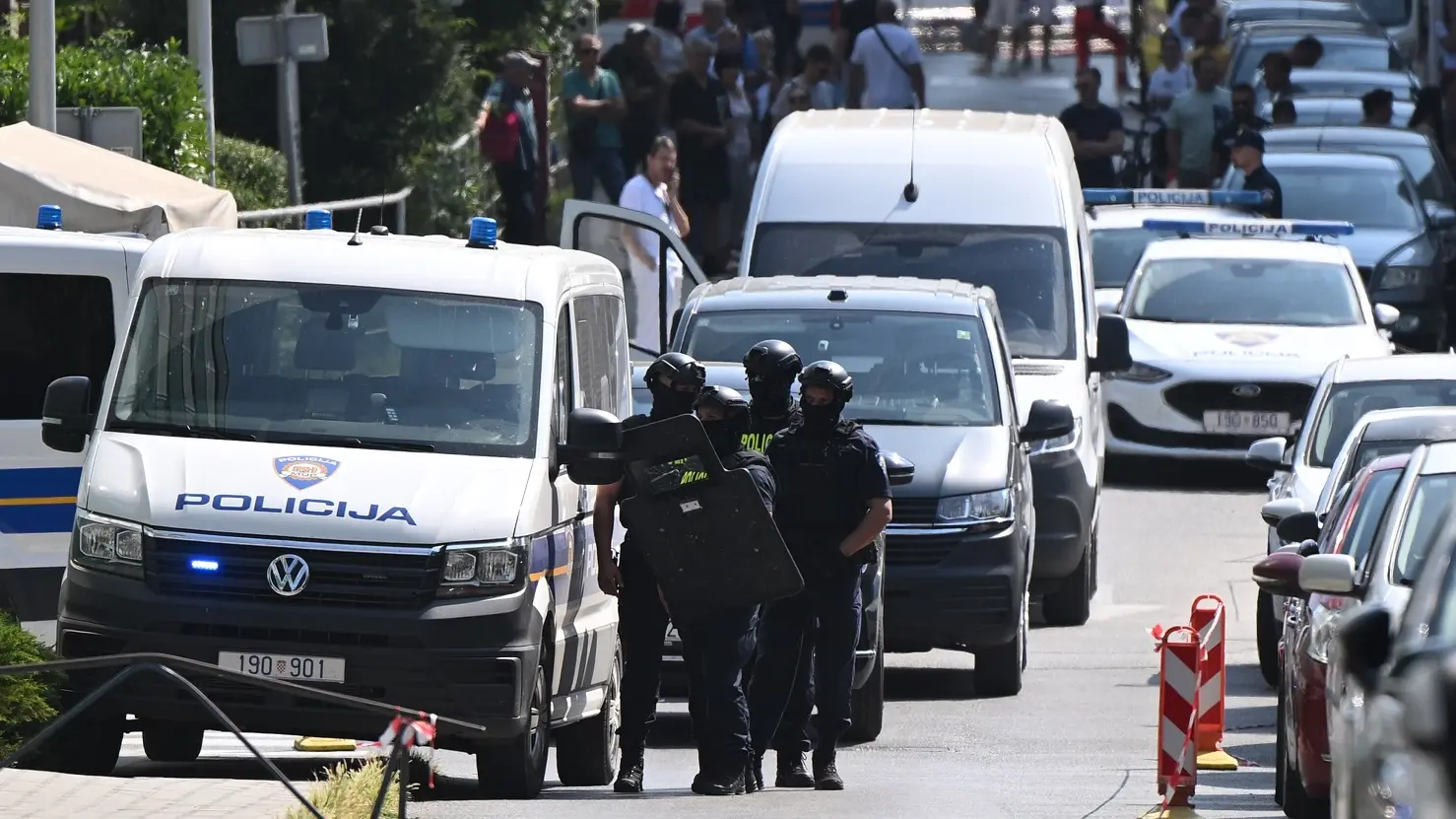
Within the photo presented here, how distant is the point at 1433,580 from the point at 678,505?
154 inches

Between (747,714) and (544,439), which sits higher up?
(544,439)

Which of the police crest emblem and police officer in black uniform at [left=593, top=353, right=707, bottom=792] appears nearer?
the police crest emblem

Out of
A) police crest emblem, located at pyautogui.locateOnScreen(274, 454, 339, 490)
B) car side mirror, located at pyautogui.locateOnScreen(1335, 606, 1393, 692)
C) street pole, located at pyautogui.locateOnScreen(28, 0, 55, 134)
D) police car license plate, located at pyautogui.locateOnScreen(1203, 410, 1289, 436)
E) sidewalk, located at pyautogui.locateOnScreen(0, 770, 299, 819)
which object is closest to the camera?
car side mirror, located at pyautogui.locateOnScreen(1335, 606, 1393, 692)

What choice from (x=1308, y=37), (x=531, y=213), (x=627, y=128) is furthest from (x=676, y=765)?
(x=1308, y=37)

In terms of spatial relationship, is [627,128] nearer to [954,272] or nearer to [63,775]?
[954,272]

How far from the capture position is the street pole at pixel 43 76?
16.8m

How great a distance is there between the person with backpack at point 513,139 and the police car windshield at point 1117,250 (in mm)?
4638

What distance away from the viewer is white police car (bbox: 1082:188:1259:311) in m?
23.9

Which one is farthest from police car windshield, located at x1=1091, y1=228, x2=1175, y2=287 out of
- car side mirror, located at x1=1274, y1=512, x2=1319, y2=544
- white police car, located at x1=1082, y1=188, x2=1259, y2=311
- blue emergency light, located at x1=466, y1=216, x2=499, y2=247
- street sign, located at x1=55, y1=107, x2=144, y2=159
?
blue emergency light, located at x1=466, y1=216, x2=499, y2=247

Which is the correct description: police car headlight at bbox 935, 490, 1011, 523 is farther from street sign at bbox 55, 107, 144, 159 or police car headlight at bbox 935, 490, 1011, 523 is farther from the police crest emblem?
street sign at bbox 55, 107, 144, 159

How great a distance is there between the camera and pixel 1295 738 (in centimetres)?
1001

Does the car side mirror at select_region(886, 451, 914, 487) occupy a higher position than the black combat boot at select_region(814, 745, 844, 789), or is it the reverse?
the car side mirror at select_region(886, 451, 914, 487)

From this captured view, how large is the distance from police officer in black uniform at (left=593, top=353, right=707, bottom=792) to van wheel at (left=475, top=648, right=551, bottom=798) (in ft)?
1.09

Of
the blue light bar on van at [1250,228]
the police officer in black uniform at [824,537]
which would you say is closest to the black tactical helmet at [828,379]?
the police officer in black uniform at [824,537]
